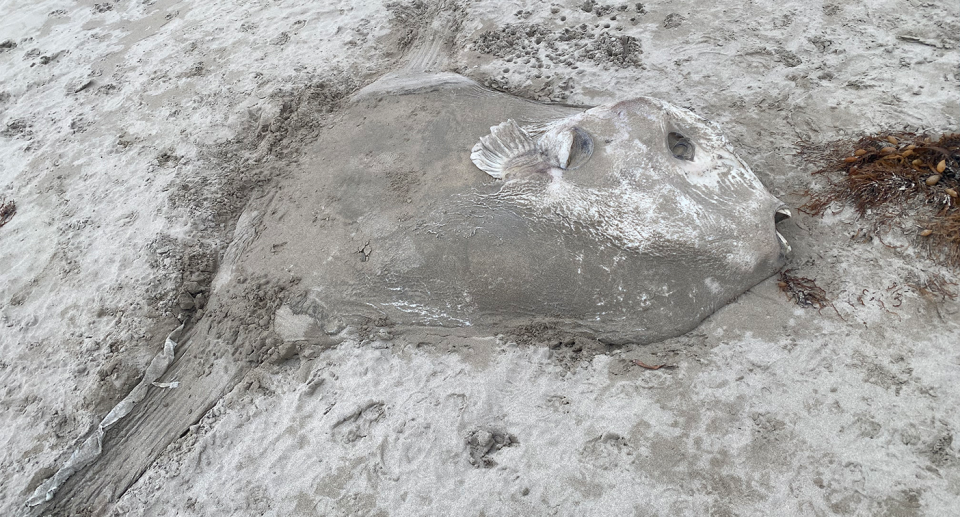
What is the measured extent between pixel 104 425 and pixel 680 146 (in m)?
3.59

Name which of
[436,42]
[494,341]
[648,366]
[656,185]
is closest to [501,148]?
[656,185]

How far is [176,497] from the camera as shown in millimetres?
2701

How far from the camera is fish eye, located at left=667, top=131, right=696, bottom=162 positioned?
2.98 m

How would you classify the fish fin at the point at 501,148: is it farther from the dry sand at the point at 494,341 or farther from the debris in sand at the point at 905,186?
the debris in sand at the point at 905,186

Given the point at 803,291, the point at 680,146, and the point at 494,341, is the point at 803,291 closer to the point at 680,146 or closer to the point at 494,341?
the point at 680,146

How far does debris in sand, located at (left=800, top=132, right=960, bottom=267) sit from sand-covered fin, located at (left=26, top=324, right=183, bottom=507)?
398 centimetres

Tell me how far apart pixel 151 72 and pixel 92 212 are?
1945mm

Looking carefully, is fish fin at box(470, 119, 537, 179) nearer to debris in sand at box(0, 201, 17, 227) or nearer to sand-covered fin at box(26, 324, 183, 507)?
sand-covered fin at box(26, 324, 183, 507)

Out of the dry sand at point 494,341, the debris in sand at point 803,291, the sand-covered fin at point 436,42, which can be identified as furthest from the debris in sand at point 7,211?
the debris in sand at point 803,291

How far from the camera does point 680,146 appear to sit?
3035 mm

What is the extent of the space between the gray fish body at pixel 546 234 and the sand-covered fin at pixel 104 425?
27.1 inches

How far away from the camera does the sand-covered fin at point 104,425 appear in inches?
110

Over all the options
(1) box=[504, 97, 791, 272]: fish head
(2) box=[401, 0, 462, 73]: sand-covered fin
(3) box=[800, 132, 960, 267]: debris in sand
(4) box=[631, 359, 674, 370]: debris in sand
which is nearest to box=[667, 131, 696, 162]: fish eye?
(1) box=[504, 97, 791, 272]: fish head

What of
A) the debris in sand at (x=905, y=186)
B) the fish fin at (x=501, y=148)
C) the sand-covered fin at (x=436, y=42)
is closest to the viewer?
the debris in sand at (x=905, y=186)
